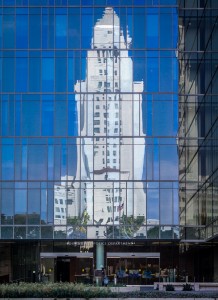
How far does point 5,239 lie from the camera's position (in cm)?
6266

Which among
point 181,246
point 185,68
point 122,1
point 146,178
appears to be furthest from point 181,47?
point 181,246

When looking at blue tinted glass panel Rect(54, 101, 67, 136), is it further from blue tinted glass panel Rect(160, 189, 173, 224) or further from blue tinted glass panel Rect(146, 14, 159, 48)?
blue tinted glass panel Rect(160, 189, 173, 224)

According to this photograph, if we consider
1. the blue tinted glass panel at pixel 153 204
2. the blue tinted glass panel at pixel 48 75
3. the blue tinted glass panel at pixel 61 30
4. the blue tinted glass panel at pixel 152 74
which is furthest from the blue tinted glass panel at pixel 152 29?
the blue tinted glass panel at pixel 153 204

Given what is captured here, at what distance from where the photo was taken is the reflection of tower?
204 ft

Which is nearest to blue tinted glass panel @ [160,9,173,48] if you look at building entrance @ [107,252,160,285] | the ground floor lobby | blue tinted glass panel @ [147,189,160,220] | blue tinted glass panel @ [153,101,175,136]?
blue tinted glass panel @ [153,101,175,136]

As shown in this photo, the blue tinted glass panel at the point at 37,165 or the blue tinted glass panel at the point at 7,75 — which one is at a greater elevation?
the blue tinted glass panel at the point at 7,75

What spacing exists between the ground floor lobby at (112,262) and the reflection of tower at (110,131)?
6223mm

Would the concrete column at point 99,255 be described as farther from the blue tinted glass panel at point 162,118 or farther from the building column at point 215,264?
the blue tinted glass panel at point 162,118

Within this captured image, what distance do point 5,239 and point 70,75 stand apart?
1273 centimetres

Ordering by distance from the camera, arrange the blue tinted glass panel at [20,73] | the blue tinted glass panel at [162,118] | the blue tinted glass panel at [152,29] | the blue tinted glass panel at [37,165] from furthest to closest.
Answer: the blue tinted glass panel at [152,29], the blue tinted glass panel at [20,73], the blue tinted glass panel at [162,118], the blue tinted glass panel at [37,165]

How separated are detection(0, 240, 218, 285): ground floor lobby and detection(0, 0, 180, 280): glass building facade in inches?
194

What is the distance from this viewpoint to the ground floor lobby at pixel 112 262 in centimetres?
Answer: 6769

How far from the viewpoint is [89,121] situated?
6262 centimetres

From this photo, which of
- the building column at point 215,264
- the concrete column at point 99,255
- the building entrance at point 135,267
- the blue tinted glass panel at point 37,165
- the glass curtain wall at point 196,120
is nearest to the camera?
the glass curtain wall at point 196,120
